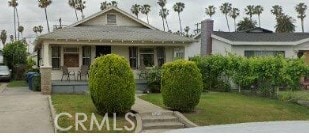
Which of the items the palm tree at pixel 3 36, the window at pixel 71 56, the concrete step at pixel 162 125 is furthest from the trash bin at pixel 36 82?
the palm tree at pixel 3 36

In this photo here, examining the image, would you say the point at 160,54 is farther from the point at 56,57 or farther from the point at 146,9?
the point at 146,9

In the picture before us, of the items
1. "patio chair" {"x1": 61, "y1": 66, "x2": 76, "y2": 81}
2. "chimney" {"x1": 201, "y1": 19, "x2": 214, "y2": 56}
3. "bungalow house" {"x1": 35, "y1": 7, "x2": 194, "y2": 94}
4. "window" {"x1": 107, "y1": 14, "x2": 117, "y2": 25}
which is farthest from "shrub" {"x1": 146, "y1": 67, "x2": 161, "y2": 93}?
"chimney" {"x1": 201, "y1": 19, "x2": 214, "y2": 56}

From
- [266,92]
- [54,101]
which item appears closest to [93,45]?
[54,101]

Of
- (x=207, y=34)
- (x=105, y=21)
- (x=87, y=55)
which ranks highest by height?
(x=105, y=21)

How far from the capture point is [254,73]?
20766 millimetres

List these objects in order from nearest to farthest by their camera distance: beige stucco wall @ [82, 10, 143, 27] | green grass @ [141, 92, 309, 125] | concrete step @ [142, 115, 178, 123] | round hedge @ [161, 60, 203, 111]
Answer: concrete step @ [142, 115, 178, 123], green grass @ [141, 92, 309, 125], round hedge @ [161, 60, 203, 111], beige stucco wall @ [82, 10, 143, 27]

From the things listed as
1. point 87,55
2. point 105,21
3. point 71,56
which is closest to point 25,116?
point 71,56

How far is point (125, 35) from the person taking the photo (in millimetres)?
26109

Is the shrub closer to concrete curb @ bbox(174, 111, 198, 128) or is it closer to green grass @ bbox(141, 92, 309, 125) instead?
green grass @ bbox(141, 92, 309, 125)

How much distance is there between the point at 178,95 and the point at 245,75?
298 inches

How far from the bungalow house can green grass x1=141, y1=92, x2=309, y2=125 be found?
7254 mm

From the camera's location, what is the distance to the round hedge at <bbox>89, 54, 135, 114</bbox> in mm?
13719

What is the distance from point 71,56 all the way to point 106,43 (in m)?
2.29

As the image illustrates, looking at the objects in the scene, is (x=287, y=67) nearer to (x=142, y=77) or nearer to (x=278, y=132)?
(x=142, y=77)
